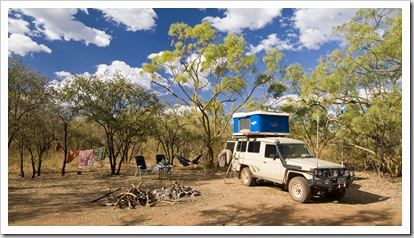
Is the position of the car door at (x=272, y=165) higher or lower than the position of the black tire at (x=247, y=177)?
higher

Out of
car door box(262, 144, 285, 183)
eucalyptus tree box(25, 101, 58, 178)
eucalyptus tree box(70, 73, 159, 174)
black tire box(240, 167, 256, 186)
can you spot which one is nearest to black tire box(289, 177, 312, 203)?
car door box(262, 144, 285, 183)

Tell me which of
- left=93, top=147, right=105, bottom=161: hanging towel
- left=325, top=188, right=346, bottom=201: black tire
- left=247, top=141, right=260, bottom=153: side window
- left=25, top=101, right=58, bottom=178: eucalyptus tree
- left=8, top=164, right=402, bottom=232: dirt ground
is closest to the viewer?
left=8, top=164, right=402, bottom=232: dirt ground

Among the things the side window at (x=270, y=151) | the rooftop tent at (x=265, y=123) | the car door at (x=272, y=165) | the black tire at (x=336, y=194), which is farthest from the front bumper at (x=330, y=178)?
the rooftop tent at (x=265, y=123)

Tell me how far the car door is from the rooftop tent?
0.70 metres

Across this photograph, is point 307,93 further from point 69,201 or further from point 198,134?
point 69,201

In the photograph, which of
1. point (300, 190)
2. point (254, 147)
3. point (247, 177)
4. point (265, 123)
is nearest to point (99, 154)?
point (247, 177)

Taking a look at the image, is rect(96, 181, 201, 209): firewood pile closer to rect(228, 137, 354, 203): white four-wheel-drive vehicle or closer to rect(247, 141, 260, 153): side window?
rect(228, 137, 354, 203): white four-wheel-drive vehicle

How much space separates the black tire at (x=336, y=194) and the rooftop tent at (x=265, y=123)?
7.68 feet

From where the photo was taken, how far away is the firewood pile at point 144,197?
652cm

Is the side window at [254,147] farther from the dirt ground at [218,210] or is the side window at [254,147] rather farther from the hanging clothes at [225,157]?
the hanging clothes at [225,157]

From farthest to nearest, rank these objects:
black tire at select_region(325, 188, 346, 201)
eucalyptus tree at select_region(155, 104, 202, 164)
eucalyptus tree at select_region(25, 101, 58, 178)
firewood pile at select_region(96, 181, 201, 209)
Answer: eucalyptus tree at select_region(155, 104, 202, 164), eucalyptus tree at select_region(25, 101, 58, 178), black tire at select_region(325, 188, 346, 201), firewood pile at select_region(96, 181, 201, 209)

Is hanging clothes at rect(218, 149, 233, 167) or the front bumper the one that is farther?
hanging clothes at rect(218, 149, 233, 167)

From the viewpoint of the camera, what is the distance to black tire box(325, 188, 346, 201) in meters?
6.94

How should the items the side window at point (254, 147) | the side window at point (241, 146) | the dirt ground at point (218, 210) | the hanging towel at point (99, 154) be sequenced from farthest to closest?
the hanging towel at point (99, 154)
the side window at point (241, 146)
the side window at point (254, 147)
the dirt ground at point (218, 210)
